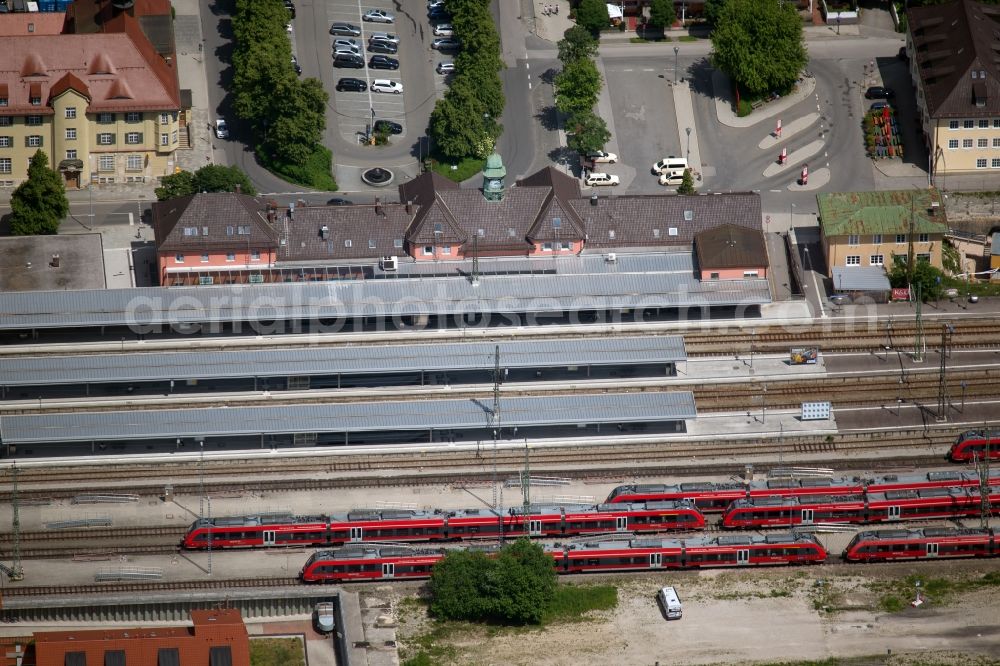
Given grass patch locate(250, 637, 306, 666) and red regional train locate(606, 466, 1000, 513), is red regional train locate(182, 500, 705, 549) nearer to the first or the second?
red regional train locate(606, 466, 1000, 513)

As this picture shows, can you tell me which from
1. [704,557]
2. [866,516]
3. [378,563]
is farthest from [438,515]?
[866,516]

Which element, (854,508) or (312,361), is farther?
(312,361)

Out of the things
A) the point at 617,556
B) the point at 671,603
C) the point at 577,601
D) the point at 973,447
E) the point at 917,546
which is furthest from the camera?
the point at 973,447

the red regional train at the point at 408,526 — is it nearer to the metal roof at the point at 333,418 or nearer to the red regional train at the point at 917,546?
the metal roof at the point at 333,418

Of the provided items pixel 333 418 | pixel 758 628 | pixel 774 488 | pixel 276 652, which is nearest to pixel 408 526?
Result: pixel 333 418

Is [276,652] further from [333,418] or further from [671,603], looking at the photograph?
[671,603]

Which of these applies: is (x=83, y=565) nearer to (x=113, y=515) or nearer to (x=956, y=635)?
(x=113, y=515)

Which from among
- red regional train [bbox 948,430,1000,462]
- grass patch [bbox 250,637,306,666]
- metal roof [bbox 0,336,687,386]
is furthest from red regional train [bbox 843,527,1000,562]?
grass patch [bbox 250,637,306,666]
